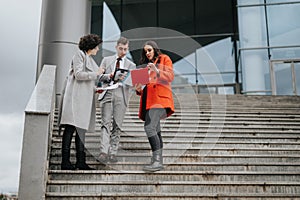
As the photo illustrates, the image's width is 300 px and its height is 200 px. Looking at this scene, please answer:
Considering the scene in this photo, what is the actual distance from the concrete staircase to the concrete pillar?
166 inches

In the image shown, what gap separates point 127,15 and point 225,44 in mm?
4747

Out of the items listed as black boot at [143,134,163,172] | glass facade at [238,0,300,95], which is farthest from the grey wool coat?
glass facade at [238,0,300,95]

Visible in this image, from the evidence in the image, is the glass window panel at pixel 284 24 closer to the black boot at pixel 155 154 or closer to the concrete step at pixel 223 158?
the concrete step at pixel 223 158

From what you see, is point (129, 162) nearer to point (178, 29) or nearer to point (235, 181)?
point (235, 181)

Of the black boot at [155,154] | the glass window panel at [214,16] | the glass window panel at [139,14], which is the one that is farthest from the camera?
the glass window panel at [139,14]

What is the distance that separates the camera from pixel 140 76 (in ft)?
15.8

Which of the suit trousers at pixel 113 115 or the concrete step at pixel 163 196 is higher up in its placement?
the suit trousers at pixel 113 115

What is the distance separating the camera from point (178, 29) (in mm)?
19516

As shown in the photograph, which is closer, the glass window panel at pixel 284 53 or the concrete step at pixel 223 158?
the concrete step at pixel 223 158

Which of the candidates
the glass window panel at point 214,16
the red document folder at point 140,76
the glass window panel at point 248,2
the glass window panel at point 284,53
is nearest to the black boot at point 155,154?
the red document folder at point 140,76

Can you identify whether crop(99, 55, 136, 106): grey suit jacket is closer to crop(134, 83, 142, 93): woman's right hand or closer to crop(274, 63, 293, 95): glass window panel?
crop(134, 83, 142, 93): woman's right hand

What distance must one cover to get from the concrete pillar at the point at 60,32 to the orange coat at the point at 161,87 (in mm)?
6532

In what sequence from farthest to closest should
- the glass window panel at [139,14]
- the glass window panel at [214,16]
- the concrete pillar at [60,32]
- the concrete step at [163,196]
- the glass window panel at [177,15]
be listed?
the glass window panel at [139,14] < the glass window panel at [177,15] < the glass window panel at [214,16] < the concrete pillar at [60,32] < the concrete step at [163,196]

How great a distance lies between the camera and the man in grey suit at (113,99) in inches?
202
